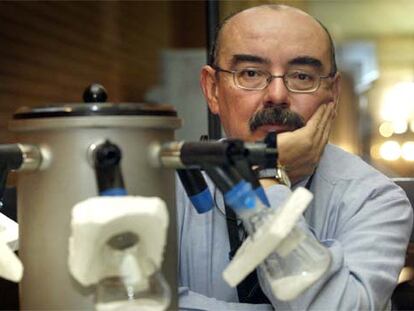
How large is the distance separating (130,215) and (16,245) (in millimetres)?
255

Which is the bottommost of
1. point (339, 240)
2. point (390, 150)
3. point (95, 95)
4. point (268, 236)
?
point (390, 150)

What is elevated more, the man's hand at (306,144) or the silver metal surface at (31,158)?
the silver metal surface at (31,158)

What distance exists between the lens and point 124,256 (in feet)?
1.87

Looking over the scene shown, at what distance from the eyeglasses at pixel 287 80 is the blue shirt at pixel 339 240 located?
0.43 ft

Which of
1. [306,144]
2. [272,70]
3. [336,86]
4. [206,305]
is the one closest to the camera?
[206,305]

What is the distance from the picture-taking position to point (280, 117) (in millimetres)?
1060

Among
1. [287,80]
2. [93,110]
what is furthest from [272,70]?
[93,110]

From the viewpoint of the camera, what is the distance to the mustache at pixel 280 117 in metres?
1.06

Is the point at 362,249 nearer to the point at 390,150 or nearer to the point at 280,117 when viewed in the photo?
the point at 280,117

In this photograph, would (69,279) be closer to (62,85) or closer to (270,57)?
(270,57)

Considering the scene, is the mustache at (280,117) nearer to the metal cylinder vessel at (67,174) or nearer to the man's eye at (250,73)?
the man's eye at (250,73)

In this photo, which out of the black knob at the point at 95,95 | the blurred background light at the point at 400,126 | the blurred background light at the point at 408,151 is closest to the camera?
the black knob at the point at 95,95

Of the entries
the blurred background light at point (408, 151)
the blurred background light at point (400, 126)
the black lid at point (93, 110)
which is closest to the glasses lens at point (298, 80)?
the black lid at point (93, 110)

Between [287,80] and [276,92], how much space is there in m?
0.04
